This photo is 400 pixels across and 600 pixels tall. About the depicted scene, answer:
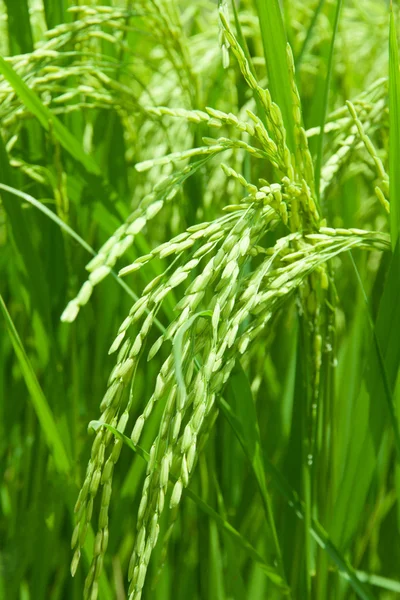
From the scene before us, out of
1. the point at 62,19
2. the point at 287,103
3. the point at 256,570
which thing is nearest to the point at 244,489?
the point at 256,570

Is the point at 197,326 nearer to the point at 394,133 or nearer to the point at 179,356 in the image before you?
the point at 179,356

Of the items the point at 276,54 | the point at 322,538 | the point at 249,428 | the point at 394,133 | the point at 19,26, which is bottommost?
the point at 322,538

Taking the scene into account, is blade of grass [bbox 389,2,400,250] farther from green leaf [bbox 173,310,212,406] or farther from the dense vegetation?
green leaf [bbox 173,310,212,406]

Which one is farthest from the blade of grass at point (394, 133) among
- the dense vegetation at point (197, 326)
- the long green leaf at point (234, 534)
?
the long green leaf at point (234, 534)

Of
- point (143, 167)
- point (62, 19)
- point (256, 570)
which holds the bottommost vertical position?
point (256, 570)

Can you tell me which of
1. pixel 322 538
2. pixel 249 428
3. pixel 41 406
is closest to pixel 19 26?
pixel 41 406

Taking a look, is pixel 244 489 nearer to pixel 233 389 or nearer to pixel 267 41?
pixel 233 389

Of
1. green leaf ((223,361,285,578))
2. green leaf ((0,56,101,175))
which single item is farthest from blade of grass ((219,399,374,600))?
green leaf ((0,56,101,175))
